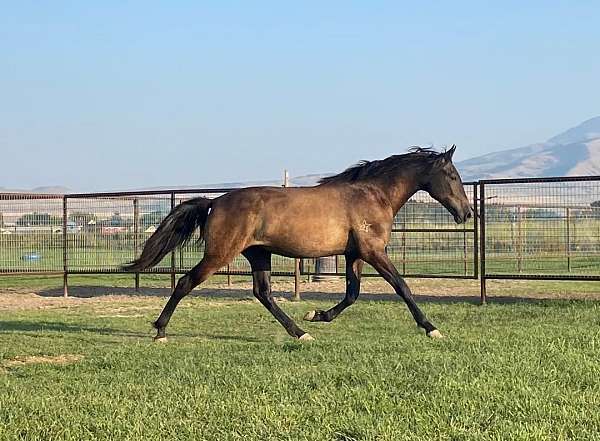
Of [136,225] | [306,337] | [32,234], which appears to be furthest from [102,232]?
[306,337]

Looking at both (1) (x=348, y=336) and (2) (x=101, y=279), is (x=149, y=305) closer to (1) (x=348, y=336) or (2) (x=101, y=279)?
(1) (x=348, y=336)

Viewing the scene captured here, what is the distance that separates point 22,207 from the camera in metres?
17.9

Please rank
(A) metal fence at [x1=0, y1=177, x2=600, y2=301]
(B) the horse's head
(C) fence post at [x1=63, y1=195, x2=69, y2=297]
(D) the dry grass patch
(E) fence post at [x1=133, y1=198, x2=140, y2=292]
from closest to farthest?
(D) the dry grass patch → (B) the horse's head → (C) fence post at [x1=63, y1=195, x2=69, y2=297] → (A) metal fence at [x1=0, y1=177, x2=600, y2=301] → (E) fence post at [x1=133, y1=198, x2=140, y2=292]

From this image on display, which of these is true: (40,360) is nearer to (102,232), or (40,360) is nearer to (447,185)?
(447,185)

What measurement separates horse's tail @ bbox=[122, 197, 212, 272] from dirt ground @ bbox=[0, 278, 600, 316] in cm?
275

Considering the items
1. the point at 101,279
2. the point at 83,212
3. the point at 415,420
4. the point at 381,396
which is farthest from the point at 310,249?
the point at 101,279

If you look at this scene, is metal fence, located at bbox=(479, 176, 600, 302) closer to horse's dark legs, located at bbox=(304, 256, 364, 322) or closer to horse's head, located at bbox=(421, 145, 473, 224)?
horse's head, located at bbox=(421, 145, 473, 224)

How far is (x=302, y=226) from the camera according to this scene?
371 inches

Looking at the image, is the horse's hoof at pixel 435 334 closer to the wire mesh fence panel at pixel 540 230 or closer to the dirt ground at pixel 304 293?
the dirt ground at pixel 304 293

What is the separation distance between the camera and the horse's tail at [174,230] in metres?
9.87

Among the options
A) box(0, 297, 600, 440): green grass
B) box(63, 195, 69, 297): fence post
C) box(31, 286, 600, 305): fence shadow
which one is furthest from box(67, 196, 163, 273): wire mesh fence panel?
box(0, 297, 600, 440): green grass

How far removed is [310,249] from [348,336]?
3.30 ft

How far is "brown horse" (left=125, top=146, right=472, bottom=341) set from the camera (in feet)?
30.6

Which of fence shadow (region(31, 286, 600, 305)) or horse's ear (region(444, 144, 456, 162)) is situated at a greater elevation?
horse's ear (region(444, 144, 456, 162))
